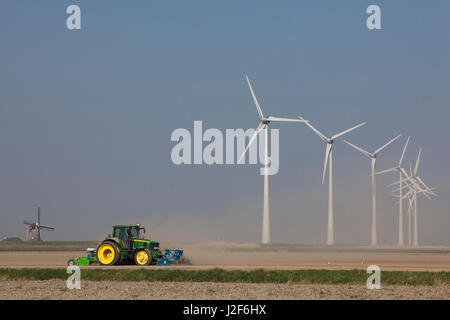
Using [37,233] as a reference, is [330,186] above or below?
above

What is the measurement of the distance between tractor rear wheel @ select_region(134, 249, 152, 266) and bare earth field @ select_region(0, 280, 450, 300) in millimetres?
8418

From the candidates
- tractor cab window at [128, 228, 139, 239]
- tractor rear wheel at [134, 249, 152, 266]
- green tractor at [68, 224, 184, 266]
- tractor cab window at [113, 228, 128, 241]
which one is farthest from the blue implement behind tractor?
tractor cab window at [113, 228, 128, 241]

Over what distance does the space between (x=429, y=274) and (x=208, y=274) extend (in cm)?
1581

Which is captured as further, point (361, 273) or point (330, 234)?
point (330, 234)

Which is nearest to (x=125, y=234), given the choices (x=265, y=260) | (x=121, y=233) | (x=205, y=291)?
(x=121, y=233)

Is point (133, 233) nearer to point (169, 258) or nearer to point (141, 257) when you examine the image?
point (141, 257)

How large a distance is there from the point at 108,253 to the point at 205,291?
1556 centimetres

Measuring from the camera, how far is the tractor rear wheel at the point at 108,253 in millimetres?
52875

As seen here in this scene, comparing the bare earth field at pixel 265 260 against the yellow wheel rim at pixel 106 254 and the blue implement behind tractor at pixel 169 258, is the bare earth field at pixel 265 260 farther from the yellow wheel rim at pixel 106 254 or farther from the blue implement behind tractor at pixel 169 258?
the yellow wheel rim at pixel 106 254

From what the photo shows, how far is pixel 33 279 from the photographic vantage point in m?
48.5

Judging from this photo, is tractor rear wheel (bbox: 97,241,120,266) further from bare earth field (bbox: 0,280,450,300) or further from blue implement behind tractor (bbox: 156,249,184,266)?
bare earth field (bbox: 0,280,450,300)
